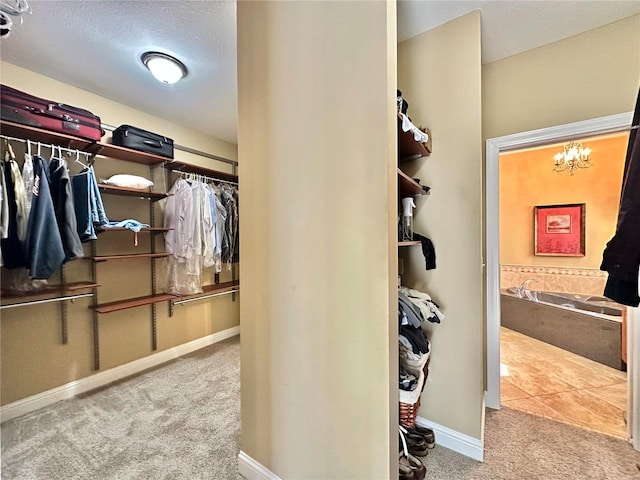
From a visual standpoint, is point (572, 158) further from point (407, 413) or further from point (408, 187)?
point (407, 413)

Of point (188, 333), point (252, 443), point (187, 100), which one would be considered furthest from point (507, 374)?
point (187, 100)

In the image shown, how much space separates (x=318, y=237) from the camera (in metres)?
1.08

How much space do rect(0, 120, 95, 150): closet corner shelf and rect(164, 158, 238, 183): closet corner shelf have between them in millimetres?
701

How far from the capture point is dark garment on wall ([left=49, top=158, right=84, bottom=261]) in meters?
1.87

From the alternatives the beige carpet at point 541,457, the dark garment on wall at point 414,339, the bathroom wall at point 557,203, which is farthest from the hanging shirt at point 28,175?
the bathroom wall at point 557,203

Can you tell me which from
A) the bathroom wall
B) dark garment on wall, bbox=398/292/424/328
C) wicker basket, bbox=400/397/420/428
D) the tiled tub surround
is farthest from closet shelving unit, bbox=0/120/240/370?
the tiled tub surround

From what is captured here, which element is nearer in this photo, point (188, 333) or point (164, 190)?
point (164, 190)

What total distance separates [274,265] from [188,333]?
8.05ft

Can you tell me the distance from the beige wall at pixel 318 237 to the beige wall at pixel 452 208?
0.87 metres

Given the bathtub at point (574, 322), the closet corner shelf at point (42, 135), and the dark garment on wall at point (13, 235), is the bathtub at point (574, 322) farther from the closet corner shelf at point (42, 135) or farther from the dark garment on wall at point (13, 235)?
the closet corner shelf at point (42, 135)

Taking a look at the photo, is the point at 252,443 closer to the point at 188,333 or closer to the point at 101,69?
the point at 188,333

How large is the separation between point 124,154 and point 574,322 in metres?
4.93

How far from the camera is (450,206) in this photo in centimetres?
168

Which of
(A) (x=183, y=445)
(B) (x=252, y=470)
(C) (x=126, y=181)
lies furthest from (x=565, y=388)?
(C) (x=126, y=181)
